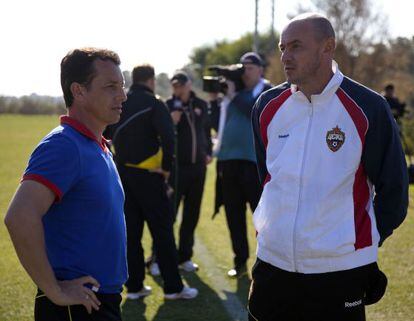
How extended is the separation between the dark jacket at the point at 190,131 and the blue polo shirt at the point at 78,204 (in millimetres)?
4511

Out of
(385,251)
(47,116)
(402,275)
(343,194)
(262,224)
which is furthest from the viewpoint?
(47,116)

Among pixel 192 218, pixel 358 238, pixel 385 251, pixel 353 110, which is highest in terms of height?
pixel 353 110

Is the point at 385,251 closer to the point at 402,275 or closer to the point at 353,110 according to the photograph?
the point at 402,275

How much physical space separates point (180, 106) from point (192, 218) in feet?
4.24

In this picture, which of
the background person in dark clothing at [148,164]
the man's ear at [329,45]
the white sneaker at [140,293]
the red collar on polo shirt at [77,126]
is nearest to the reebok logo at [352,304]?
the man's ear at [329,45]

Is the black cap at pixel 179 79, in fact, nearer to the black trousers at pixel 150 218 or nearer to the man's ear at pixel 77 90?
the black trousers at pixel 150 218

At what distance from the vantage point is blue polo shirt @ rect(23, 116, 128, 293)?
8.21 ft

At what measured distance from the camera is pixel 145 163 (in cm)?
588

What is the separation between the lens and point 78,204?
2604 mm

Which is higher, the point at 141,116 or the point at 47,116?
the point at 141,116

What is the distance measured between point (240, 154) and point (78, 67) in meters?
4.07

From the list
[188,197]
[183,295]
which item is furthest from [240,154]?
[183,295]

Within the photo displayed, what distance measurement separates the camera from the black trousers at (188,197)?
7266 millimetres

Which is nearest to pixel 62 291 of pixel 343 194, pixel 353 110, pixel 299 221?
pixel 299 221
